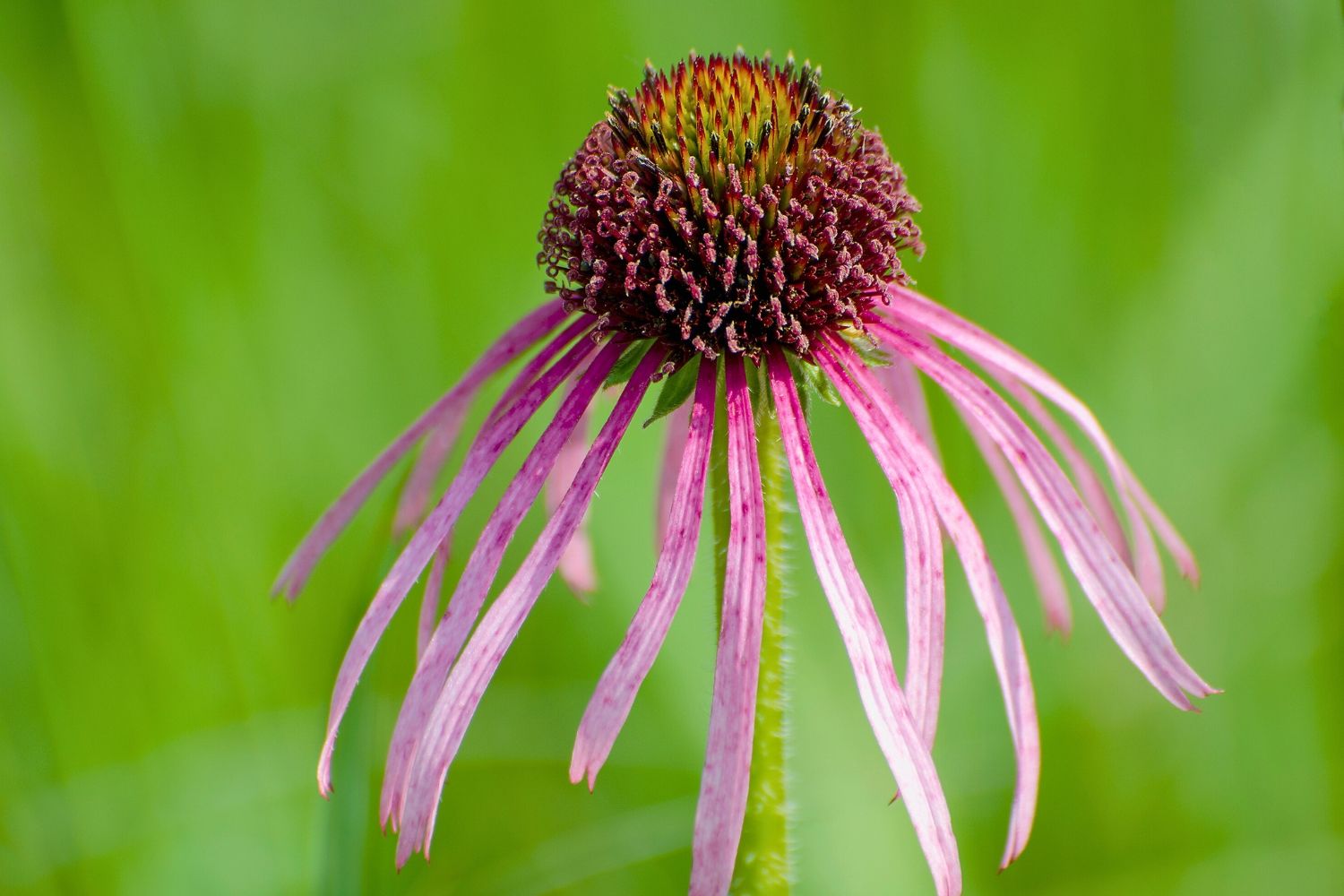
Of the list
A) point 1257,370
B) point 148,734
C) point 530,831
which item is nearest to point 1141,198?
point 1257,370

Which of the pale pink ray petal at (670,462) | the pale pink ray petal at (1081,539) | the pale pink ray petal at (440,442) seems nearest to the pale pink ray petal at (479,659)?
the pale pink ray petal at (440,442)

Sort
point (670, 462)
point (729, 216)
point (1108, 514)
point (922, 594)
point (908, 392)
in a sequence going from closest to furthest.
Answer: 1. point (922, 594)
2. point (729, 216)
3. point (1108, 514)
4. point (908, 392)
5. point (670, 462)

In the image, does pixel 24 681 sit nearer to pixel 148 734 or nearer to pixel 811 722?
pixel 148 734

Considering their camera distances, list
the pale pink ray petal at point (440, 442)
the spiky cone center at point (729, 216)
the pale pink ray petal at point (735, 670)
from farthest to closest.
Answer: the pale pink ray petal at point (440, 442) → the spiky cone center at point (729, 216) → the pale pink ray petal at point (735, 670)

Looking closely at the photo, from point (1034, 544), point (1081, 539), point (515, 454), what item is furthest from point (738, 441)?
point (515, 454)

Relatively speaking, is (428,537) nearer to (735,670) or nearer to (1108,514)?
(735,670)

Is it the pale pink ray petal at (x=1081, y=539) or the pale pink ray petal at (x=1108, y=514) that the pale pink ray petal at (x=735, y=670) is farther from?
the pale pink ray petal at (x=1108, y=514)

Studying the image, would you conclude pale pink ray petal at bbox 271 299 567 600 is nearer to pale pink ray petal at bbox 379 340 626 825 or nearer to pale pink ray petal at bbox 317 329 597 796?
pale pink ray petal at bbox 317 329 597 796
